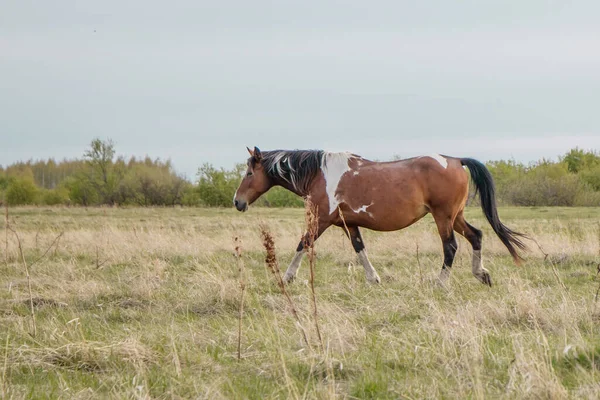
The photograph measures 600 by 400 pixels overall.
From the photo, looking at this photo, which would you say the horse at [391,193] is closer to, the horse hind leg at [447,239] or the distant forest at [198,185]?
the horse hind leg at [447,239]

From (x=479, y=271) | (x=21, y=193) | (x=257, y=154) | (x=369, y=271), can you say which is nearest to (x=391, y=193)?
(x=369, y=271)

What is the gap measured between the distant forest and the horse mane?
33755mm

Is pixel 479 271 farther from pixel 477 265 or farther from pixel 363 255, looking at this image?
pixel 363 255

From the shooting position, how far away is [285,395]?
4020 millimetres

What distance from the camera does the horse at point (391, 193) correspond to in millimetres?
9125

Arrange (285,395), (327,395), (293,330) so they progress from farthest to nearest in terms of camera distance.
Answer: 1. (293,330)
2. (285,395)
3. (327,395)

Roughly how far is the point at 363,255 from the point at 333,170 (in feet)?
4.29

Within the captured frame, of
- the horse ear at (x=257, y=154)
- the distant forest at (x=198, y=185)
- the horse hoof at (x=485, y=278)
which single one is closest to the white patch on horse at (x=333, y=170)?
the horse ear at (x=257, y=154)

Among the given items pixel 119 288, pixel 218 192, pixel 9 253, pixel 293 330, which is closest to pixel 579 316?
pixel 293 330

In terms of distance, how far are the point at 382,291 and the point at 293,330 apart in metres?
2.58

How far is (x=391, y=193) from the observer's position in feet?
30.5

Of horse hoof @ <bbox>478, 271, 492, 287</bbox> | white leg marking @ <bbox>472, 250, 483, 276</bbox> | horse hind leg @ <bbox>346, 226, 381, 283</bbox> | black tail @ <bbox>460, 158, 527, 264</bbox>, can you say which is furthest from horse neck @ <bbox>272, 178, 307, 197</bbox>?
horse hoof @ <bbox>478, 271, 492, 287</bbox>

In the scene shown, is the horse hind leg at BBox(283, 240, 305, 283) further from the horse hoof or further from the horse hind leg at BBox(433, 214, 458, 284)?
the horse hoof

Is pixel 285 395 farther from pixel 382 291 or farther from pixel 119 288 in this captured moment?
pixel 119 288
